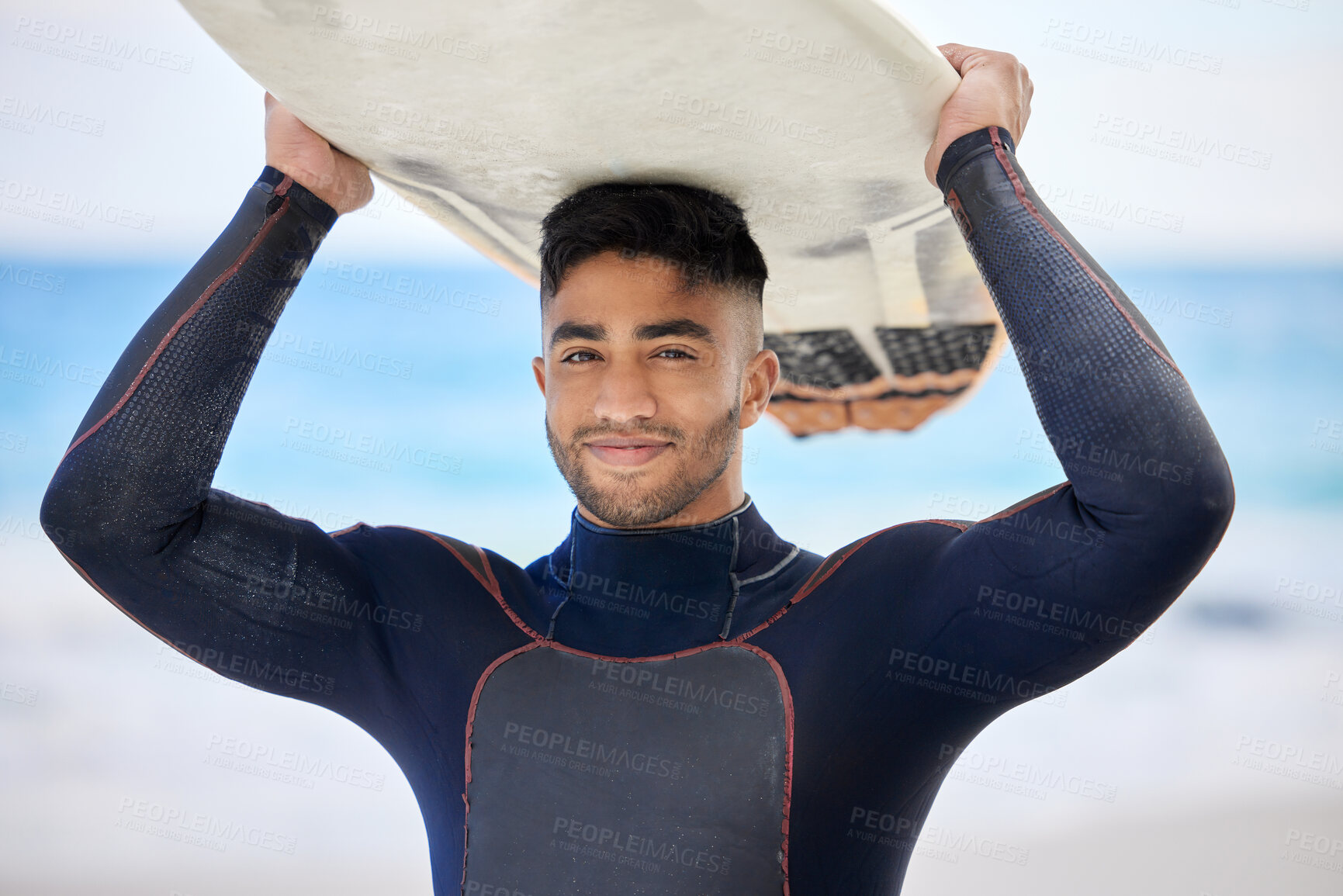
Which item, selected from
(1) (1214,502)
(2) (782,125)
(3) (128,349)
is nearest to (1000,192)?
(2) (782,125)

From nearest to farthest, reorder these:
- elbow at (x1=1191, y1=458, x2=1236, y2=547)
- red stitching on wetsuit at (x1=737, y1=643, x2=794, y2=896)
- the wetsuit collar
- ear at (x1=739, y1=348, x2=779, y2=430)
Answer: elbow at (x1=1191, y1=458, x2=1236, y2=547), red stitching on wetsuit at (x1=737, y1=643, x2=794, y2=896), the wetsuit collar, ear at (x1=739, y1=348, x2=779, y2=430)

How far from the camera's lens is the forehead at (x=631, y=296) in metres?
1.40

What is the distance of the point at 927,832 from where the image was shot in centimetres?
401

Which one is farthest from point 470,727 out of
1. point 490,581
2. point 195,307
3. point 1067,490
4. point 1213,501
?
point 1213,501

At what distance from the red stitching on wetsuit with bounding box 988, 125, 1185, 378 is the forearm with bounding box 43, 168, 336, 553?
2.93ft

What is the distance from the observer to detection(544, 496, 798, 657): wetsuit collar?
52.6 inches

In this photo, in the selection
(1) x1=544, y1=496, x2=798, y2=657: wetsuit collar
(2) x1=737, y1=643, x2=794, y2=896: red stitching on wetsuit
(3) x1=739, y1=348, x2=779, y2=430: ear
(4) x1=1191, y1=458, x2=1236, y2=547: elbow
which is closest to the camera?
(4) x1=1191, y1=458, x2=1236, y2=547: elbow

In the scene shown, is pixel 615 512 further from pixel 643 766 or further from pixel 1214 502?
pixel 1214 502

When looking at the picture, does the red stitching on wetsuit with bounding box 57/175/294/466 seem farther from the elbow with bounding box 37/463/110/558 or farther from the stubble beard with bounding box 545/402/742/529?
the stubble beard with bounding box 545/402/742/529

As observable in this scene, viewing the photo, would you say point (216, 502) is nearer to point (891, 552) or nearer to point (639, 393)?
point (639, 393)

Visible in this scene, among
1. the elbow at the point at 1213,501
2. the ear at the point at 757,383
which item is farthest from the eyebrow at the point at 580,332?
the elbow at the point at 1213,501

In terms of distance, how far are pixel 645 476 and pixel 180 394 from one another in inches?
A: 23.0

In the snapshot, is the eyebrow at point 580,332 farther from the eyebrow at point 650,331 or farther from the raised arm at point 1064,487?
the raised arm at point 1064,487

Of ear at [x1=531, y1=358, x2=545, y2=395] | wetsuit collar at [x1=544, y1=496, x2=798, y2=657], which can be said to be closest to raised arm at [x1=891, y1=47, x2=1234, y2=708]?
wetsuit collar at [x1=544, y1=496, x2=798, y2=657]
